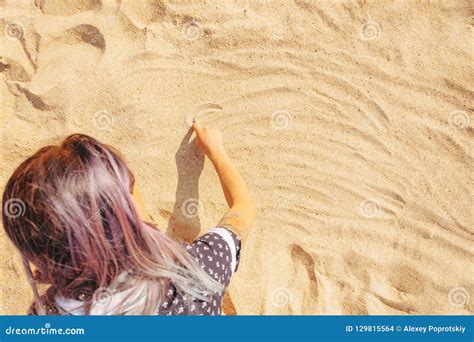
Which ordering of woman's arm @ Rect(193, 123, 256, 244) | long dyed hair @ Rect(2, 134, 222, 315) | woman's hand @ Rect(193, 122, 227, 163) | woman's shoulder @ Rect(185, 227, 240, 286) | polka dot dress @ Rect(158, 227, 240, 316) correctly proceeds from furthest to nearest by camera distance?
woman's hand @ Rect(193, 122, 227, 163) → woman's arm @ Rect(193, 123, 256, 244) → woman's shoulder @ Rect(185, 227, 240, 286) → polka dot dress @ Rect(158, 227, 240, 316) → long dyed hair @ Rect(2, 134, 222, 315)

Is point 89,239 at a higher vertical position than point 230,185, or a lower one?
lower

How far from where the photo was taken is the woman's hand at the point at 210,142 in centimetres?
274

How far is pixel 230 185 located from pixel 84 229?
3.16ft

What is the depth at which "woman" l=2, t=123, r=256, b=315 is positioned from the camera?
1.78 m

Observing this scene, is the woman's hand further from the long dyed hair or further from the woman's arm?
the long dyed hair

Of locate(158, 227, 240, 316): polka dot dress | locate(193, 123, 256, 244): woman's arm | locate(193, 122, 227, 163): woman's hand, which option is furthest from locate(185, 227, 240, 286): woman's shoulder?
locate(193, 122, 227, 163): woman's hand

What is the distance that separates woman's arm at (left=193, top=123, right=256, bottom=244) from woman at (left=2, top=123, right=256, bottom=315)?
48 centimetres

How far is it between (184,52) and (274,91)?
48cm

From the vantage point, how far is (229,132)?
2.84 metres

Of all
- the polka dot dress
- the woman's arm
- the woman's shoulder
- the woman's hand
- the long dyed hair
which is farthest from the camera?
the woman's hand

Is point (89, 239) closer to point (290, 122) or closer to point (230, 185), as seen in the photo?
point (230, 185)

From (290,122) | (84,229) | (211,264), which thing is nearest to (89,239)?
(84,229)

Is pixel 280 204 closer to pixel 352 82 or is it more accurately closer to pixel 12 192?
pixel 352 82

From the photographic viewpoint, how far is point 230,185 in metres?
2.63
